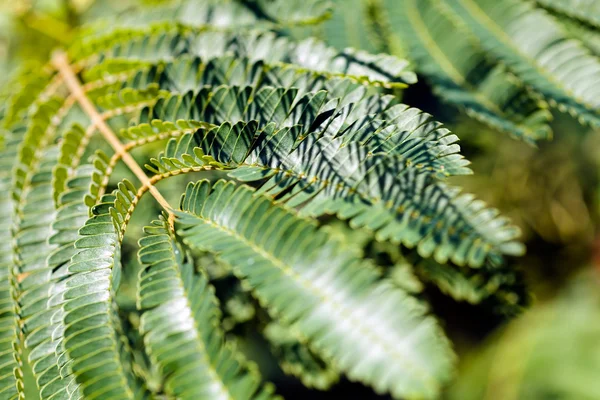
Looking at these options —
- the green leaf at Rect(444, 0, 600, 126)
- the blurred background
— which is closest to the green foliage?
the green leaf at Rect(444, 0, 600, 126)

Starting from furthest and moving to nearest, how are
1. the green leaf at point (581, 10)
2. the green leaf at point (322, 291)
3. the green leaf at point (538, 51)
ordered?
the green leaf at point (581, 10) → the green leaf at point (538, 51) → the green leaf at point (322, 291)

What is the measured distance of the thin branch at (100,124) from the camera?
812mm

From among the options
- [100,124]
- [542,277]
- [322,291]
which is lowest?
[542,277]

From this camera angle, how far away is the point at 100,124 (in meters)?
1.04

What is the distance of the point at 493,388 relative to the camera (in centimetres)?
228

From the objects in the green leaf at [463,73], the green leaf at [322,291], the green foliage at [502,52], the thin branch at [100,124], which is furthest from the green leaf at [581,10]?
the thin branch at [100,124]

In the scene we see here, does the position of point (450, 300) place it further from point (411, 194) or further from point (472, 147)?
point (411, 194)

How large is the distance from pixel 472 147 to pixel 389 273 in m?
0.61

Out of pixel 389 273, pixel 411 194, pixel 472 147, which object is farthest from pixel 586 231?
pixel 411 194

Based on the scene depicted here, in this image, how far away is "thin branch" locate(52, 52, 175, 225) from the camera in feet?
2.66

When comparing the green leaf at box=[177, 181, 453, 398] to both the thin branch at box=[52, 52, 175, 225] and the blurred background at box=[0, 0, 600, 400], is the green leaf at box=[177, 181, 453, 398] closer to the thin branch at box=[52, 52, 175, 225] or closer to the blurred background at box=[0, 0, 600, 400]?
the thin branch at box=[52, 52, 175, 225]

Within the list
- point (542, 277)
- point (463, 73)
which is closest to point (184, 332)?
point (463, 73)

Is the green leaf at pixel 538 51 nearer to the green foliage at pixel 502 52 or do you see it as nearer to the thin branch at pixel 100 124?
the green foliage at pixel 502 52

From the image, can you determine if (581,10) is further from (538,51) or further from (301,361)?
(301,361)
